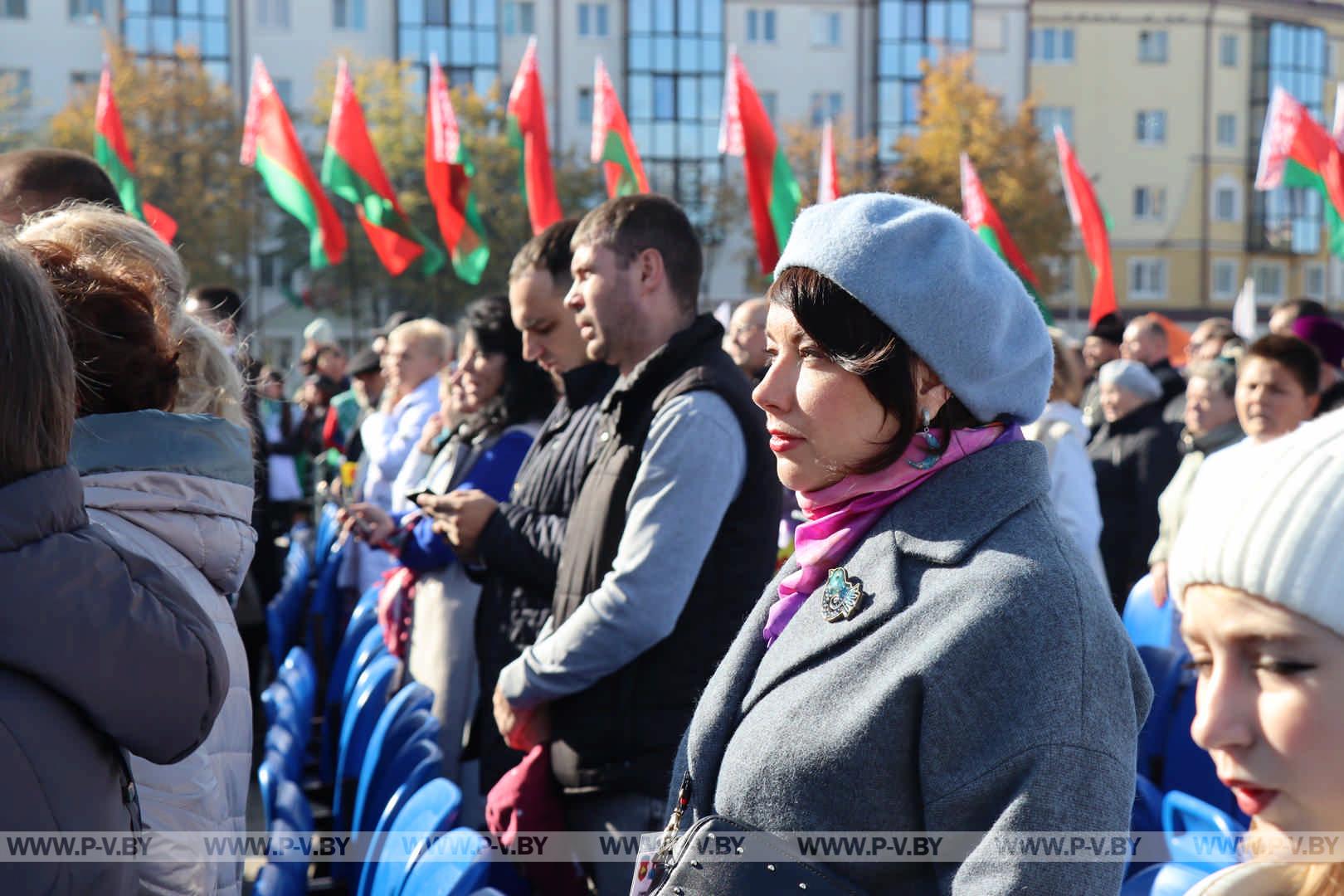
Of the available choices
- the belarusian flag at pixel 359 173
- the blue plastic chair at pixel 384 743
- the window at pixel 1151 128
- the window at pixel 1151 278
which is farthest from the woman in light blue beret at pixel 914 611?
the window at pixel 1151 128

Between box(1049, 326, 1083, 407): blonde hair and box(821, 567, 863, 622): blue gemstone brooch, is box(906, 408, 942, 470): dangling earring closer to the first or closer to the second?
box(821, 567, 863, 622): blue gemstone brooch

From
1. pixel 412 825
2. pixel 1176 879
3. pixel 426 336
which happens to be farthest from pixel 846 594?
pixel 426 336

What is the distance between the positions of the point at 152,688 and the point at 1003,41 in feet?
166

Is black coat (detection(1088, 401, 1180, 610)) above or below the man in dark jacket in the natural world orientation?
below

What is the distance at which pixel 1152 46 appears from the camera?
5147cm

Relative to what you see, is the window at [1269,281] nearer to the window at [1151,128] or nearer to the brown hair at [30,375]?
Result: the window at [1151,128]

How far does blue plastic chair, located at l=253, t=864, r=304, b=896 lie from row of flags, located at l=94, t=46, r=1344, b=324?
258 inches

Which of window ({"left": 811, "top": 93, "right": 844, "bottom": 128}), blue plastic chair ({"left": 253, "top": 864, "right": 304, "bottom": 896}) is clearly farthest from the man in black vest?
window ({"left": 811, "top": 93, "right": 844, "bottom": 128})

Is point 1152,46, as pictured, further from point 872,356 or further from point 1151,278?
point 872,356

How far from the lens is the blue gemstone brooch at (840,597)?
1587 millimetres

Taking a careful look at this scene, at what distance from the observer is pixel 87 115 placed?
31.6 meters

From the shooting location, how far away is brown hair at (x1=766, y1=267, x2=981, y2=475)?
5.26ft

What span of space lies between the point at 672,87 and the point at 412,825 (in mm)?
45658

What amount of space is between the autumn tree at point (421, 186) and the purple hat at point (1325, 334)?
27.6 m
